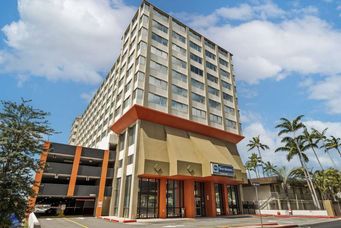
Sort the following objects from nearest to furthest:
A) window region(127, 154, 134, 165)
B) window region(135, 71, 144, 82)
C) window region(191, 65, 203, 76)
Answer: window region(127, 154, 134, 165) < window region(135, 71, 144, 82) < window region(191, 65, 203, 76)

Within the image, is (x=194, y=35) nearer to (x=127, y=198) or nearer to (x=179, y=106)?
(x=179, y=106)

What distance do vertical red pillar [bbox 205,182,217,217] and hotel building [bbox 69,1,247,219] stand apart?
0.16 metres

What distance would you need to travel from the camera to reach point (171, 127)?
125ft

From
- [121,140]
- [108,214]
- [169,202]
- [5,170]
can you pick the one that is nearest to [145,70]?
[121,140]

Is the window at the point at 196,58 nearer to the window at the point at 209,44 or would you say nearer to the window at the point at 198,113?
the window at the point at 209,44

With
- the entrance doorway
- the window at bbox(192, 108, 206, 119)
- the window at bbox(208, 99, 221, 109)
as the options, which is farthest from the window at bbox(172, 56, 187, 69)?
the entrance doorway

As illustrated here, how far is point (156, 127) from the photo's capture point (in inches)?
1431

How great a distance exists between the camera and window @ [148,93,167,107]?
36.6 meters

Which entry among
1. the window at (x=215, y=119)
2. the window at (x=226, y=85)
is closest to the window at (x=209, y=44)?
the window at (x=226, y=85)

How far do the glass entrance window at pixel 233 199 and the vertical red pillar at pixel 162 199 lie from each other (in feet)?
47.9

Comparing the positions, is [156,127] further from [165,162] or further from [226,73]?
[226,73]

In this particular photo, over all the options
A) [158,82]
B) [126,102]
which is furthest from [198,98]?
[126,102]

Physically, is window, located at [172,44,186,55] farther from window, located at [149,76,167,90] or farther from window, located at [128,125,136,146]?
window, located at [128,125,136,146]

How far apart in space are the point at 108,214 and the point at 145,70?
24437 mm
